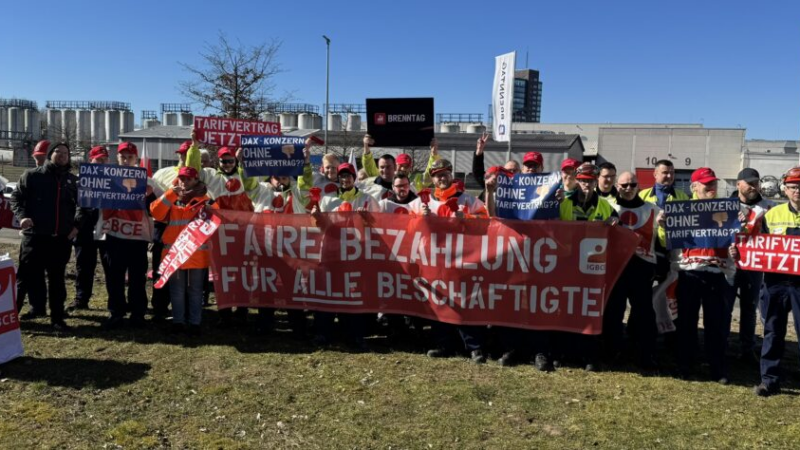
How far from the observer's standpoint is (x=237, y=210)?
715 cm

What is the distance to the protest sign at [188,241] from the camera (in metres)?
6.51

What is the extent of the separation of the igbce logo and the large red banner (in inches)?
0.4

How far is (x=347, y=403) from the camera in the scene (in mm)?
5141

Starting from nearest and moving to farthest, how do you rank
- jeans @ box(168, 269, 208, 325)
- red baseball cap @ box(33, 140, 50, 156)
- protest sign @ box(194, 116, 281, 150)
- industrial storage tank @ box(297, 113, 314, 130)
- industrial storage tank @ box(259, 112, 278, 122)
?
jeans @ box(168, 269, 208, 325) → red baseball cap @ box(33, 140, 50, 156) → protest sign @ box(194, 116, 281, 150) → industrial storage tank @ box(259, 112, 278, 122) → industrial storage tank @ box(297, 113, 314, 130)

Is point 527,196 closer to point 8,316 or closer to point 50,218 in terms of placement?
point 8,316

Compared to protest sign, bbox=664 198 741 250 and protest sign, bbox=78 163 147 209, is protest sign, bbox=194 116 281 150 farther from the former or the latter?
protest sign, bbox=664 198 741 250

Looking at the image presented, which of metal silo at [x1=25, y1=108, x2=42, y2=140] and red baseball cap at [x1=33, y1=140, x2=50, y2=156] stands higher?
metal silo at [x1=25, y1=108, x2=42, y2=140]

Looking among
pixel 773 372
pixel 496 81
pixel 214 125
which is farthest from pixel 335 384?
pixel 496 81

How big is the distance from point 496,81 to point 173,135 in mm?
53119

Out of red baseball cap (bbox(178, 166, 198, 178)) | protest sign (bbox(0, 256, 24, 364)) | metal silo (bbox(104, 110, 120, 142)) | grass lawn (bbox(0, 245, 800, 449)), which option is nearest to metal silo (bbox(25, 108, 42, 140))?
metal silo (bbox(104, 110, 120, 142))

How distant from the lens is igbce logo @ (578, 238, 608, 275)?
5930mm

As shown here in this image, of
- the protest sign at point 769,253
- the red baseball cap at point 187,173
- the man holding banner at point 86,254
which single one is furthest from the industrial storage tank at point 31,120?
the protest sign at point 769,253

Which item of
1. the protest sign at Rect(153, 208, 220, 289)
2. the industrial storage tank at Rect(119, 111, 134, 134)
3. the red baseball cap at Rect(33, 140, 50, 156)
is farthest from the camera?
the industrial storage tank at Rect(119, 111, 134, 134)

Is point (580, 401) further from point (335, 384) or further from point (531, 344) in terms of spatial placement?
point (335, 384)
